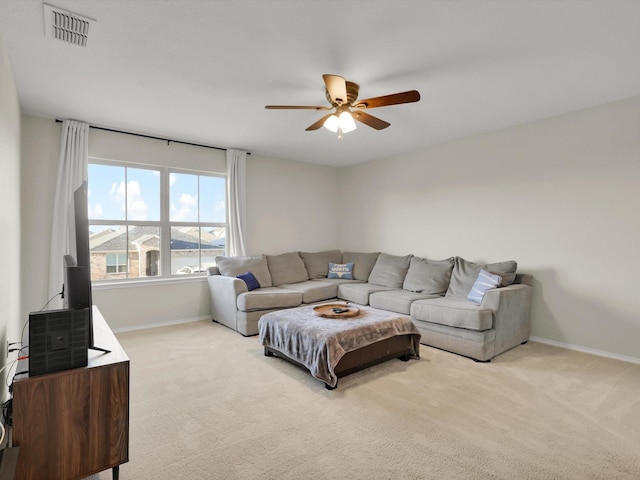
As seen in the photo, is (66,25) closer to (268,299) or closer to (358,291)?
(268,299)

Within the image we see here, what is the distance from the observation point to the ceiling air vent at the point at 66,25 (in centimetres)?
199

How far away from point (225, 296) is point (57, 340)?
9.36 feet

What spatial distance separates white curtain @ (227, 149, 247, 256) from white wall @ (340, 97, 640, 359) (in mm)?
2713

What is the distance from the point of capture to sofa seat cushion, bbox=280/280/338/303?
464 cm

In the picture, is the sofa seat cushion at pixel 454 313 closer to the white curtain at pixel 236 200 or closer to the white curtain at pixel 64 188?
the white curtain at pixel 236 200

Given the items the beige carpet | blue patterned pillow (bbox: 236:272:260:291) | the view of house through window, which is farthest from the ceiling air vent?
blue patterned pillow (bbox: 236:272:260:291)

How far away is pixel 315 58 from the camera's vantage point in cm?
248

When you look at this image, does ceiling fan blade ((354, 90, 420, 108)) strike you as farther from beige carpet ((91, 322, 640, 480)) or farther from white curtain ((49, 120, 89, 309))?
white curtain ((49, 120, 89, 309))

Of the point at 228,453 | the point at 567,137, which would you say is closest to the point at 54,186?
the point at 228,453

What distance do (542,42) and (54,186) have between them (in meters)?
4.83

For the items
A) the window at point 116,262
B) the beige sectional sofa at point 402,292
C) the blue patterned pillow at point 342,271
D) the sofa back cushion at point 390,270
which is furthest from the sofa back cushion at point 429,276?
the window at point 116,262

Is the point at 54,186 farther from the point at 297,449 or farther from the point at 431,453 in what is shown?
the point at 431,453

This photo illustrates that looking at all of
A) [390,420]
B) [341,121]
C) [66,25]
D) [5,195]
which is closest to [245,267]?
[341,121]

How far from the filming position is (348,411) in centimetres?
231
